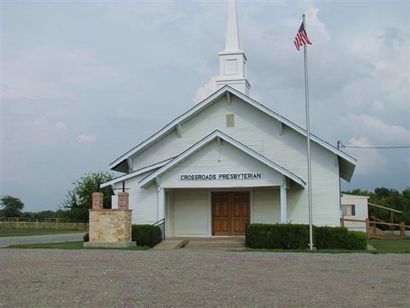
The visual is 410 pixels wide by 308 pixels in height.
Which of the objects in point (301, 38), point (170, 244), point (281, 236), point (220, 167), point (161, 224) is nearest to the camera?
point (281, 236)

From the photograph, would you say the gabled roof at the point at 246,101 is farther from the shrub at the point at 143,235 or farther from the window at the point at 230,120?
the shrub at the point at 143,235

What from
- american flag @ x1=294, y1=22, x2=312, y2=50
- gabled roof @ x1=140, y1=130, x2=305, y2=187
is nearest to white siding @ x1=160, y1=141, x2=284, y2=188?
gabled roof @ x1=140, y1=130, x2=305, y2=187

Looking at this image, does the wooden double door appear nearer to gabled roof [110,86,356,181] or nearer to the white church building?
the white church building

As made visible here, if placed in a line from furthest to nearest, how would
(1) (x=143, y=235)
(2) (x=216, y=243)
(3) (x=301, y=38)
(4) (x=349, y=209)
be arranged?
(4) (x=349, y=209)
(2) (x=216, y=243)
(1) (x=143, y=235)
(3) (x=301, y=38)

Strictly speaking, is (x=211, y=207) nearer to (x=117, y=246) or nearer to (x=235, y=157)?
(x=235, y=157)

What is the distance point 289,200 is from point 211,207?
3.72m

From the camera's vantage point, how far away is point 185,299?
10.1 m

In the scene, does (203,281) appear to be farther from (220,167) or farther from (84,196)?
(84,196)

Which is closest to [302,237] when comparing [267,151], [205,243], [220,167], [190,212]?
[205,243]

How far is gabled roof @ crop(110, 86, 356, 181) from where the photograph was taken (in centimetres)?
2677

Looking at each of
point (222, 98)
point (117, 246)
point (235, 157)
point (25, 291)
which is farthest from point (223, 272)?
point (222, 98)

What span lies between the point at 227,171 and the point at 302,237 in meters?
4.84

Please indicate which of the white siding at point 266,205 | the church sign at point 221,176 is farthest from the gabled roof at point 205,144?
the white siding at point 266,205

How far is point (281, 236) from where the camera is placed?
22.4 metres
